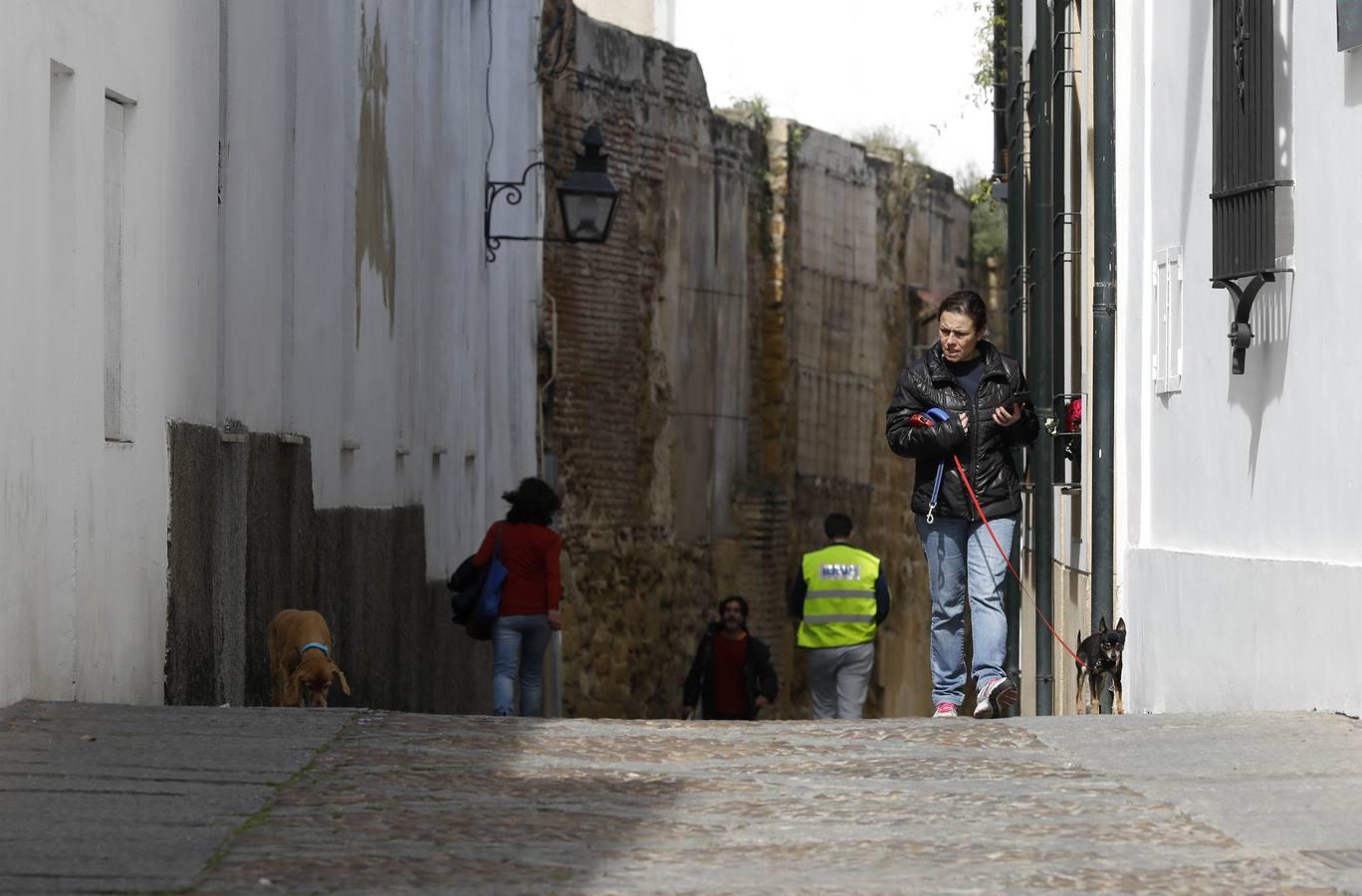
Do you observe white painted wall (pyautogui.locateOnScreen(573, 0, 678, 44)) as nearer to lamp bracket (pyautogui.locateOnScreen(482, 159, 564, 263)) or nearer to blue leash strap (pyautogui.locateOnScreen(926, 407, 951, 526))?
lamp bracket (pyautogui.locateOnScreen(482, 159, 564, 263))

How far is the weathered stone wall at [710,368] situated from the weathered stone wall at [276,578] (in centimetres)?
608

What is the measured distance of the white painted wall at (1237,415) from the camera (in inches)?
315

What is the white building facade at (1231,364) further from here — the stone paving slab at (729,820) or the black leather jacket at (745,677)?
the black leather jacket at (745,677)

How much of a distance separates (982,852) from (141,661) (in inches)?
195

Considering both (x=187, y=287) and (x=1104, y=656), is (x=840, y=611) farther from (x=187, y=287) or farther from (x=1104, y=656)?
(x=187, y=287)

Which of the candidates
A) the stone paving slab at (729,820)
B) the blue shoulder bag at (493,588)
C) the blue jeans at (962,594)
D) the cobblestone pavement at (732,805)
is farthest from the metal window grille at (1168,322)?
the blue shoulder bag at (493,588)

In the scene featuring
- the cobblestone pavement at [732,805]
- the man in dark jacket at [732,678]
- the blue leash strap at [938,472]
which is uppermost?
the blue leash strap at [938,472]

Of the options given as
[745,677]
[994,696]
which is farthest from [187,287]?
[745,677]

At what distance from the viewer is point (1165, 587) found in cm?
1039

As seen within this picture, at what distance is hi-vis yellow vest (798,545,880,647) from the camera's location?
16.2 m

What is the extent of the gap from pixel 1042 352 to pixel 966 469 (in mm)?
5933

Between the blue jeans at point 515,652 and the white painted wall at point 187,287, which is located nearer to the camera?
the white painted wall at point 187,287

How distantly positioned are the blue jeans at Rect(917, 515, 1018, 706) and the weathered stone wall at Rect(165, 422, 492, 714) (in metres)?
3.17

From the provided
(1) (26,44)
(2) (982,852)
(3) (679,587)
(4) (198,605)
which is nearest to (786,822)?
(2) (982,852)
